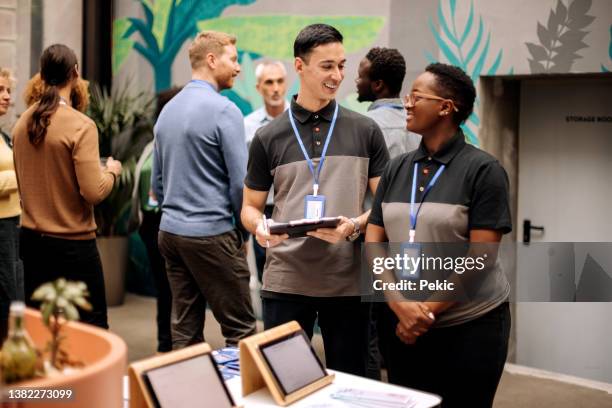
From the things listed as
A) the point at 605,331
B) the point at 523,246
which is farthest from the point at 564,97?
the point at 605,331

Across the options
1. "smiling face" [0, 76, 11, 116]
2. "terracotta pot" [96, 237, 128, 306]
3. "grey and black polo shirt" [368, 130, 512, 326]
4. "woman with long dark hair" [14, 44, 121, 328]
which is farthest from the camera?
"terracotta pot" [96, 237, 128, 306]

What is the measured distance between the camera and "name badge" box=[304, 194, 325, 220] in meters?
2.85

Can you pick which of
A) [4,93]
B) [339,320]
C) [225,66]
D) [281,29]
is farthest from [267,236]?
[281,29]

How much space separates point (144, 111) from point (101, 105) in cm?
35

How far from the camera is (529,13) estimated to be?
483cm

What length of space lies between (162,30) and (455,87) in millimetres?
4568

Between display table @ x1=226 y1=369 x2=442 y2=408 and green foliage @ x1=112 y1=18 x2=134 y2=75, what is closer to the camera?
A: display table @ x1=226 y1=369 x2=442 y2=408

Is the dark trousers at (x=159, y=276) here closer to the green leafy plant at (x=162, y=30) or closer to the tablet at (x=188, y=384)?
the green leafy plant at (x=162, y=30)

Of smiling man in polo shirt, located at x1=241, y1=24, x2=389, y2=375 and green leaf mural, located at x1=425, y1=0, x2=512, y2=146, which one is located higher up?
green leaf mural, located at x1=425, y1=0, x2=512, y2=146

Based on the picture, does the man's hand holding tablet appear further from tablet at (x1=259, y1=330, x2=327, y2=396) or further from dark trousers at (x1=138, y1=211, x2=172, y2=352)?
dark trousers at (x1=138, y1=211, x2=172, y2=352)

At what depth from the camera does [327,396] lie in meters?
2.22

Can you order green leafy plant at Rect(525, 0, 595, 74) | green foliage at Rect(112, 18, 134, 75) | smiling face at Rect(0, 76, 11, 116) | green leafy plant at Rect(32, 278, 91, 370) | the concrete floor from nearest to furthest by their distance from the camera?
green leafy plant at Rect(32, 278, 91, 370)
smiling face at Rect(0, 76, 11, 116)
the concrete floor
green leafy plant at Rect(525, 0, 595, 74)
green foliage at Rect(112, 18, 134, 75)

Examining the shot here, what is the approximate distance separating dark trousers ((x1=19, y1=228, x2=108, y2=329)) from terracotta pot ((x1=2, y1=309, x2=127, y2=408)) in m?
2.09

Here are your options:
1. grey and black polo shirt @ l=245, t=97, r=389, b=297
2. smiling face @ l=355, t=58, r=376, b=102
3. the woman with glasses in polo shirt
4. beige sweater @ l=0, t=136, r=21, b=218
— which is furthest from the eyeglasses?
beige sweater @ l=0, t=136, r=21, b=218
